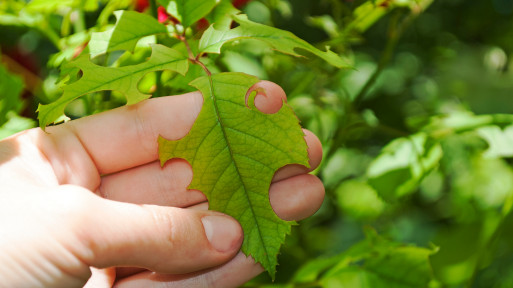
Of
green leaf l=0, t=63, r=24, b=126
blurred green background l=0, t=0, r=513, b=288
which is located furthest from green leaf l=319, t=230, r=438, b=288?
green leaf l=0, t=63, r=24, b=126

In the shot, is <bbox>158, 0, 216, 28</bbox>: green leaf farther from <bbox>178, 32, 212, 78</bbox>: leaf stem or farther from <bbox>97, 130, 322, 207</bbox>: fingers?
<bbox>97, 130, 322, 207</bbox>: fingers

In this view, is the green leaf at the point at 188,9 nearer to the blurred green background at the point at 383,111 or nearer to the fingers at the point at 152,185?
the blurred green background at the point at 383,111

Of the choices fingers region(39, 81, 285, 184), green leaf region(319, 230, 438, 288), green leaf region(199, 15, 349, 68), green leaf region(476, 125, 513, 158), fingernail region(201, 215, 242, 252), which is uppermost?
green leaf region(199, 15, 349, 68)

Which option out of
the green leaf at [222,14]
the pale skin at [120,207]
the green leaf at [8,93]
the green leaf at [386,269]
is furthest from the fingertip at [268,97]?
the green leaf at [8,93]

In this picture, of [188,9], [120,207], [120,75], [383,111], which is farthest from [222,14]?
[383,111]

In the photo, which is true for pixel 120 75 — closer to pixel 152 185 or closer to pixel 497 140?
pixel 152 185

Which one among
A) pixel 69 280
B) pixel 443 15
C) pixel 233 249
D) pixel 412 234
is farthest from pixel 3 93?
pixel 443 15
